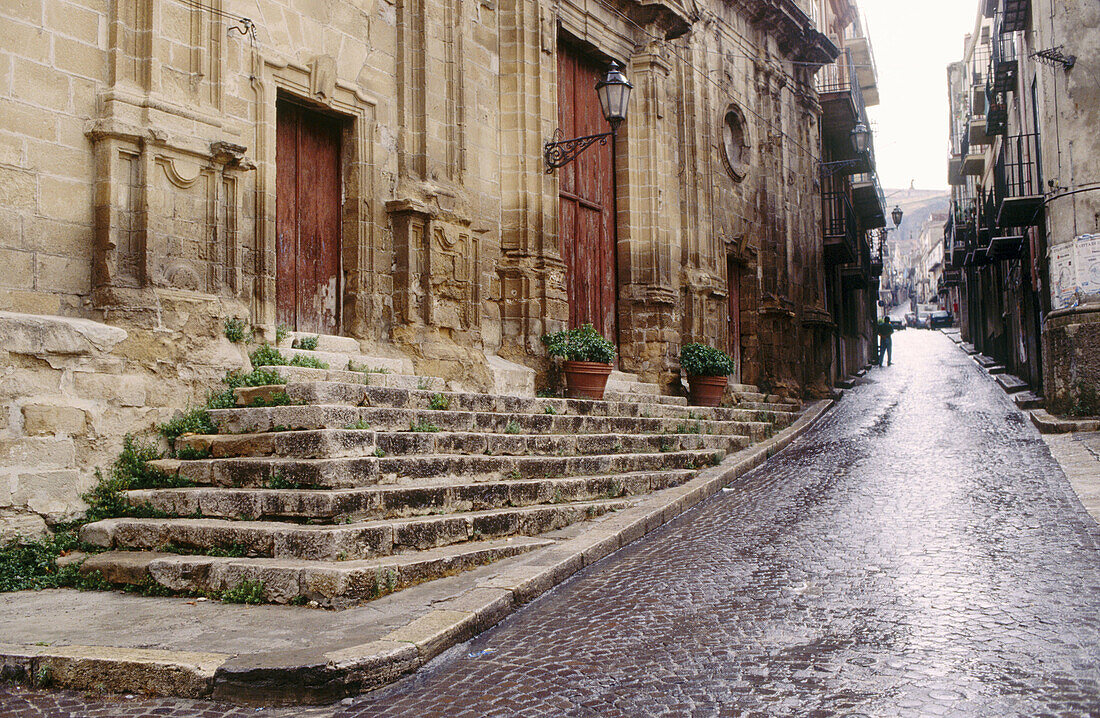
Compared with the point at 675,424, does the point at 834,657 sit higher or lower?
lower

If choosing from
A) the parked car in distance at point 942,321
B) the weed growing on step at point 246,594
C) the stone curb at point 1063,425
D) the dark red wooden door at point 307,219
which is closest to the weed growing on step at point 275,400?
the weed growing on step at point 246,594

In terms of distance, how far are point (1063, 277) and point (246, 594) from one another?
40.0 ft

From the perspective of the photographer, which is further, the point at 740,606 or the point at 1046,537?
the point at 1046,537

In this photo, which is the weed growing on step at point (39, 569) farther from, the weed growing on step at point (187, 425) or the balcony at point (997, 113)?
the balcony at point (997, 113)

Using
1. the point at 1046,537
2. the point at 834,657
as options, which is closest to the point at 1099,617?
the point at 834,657

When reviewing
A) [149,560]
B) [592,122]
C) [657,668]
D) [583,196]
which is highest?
[592,122]

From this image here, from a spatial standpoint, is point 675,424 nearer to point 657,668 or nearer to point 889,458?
point 889,458

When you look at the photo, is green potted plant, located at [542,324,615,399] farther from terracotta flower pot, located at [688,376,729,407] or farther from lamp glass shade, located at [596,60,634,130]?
terracotta flower pot, located at [688,376,729,407]

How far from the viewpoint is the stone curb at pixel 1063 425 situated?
1134 cm

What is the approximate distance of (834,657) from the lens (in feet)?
12.3

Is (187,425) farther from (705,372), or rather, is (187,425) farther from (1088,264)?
(1088,264)

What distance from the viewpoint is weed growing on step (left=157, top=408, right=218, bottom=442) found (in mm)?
6020

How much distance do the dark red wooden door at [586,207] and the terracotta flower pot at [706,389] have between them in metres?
1.45

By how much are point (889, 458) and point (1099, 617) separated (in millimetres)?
6322
